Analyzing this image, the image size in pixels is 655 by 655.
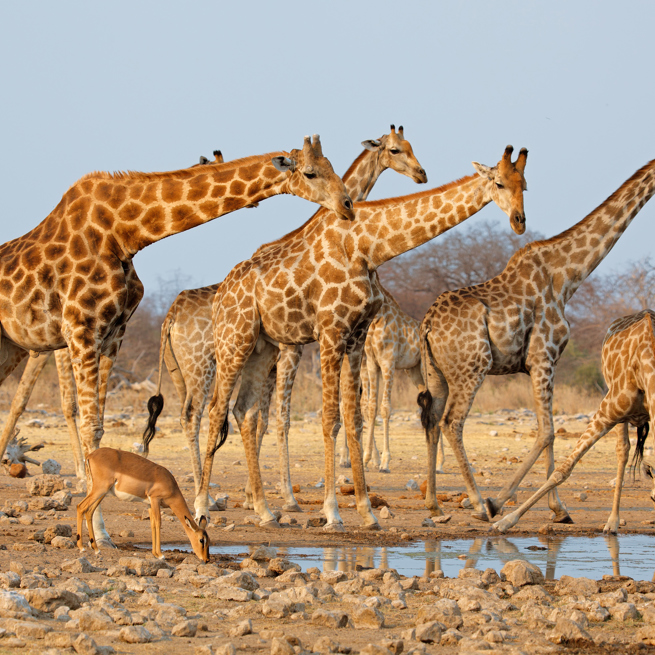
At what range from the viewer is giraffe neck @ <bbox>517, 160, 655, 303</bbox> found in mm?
9586

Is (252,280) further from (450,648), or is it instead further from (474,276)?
(474,276)

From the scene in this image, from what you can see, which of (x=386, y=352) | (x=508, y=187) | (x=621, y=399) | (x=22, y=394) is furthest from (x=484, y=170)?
(x=386, y=352)

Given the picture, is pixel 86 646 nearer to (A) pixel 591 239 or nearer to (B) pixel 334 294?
(B) pixel 334 294

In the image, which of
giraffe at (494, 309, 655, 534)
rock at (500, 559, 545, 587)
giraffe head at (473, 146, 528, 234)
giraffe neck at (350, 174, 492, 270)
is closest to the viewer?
rock at (500, 559, 545, 587)

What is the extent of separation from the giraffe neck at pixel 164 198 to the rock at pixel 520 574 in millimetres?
3393

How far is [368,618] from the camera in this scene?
4.36 meters

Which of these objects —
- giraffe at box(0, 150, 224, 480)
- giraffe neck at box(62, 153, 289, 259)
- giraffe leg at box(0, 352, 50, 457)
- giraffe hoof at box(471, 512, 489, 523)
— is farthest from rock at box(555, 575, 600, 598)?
giraffe leg at box(0, 352, 50, 457)

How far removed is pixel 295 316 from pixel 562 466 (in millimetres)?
2692

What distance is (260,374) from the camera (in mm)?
9055

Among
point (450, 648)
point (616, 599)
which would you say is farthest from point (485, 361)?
point (450, 648)

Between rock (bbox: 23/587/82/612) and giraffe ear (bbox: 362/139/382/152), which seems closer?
rock (bbox: 23/587/82/612)

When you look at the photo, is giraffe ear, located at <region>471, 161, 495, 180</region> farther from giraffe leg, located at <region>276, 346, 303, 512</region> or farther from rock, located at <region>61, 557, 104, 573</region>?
rock, located at <region>61, 557, 104, 573</region>

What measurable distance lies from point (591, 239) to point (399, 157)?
289cm

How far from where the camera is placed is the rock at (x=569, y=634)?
13.4 feet
